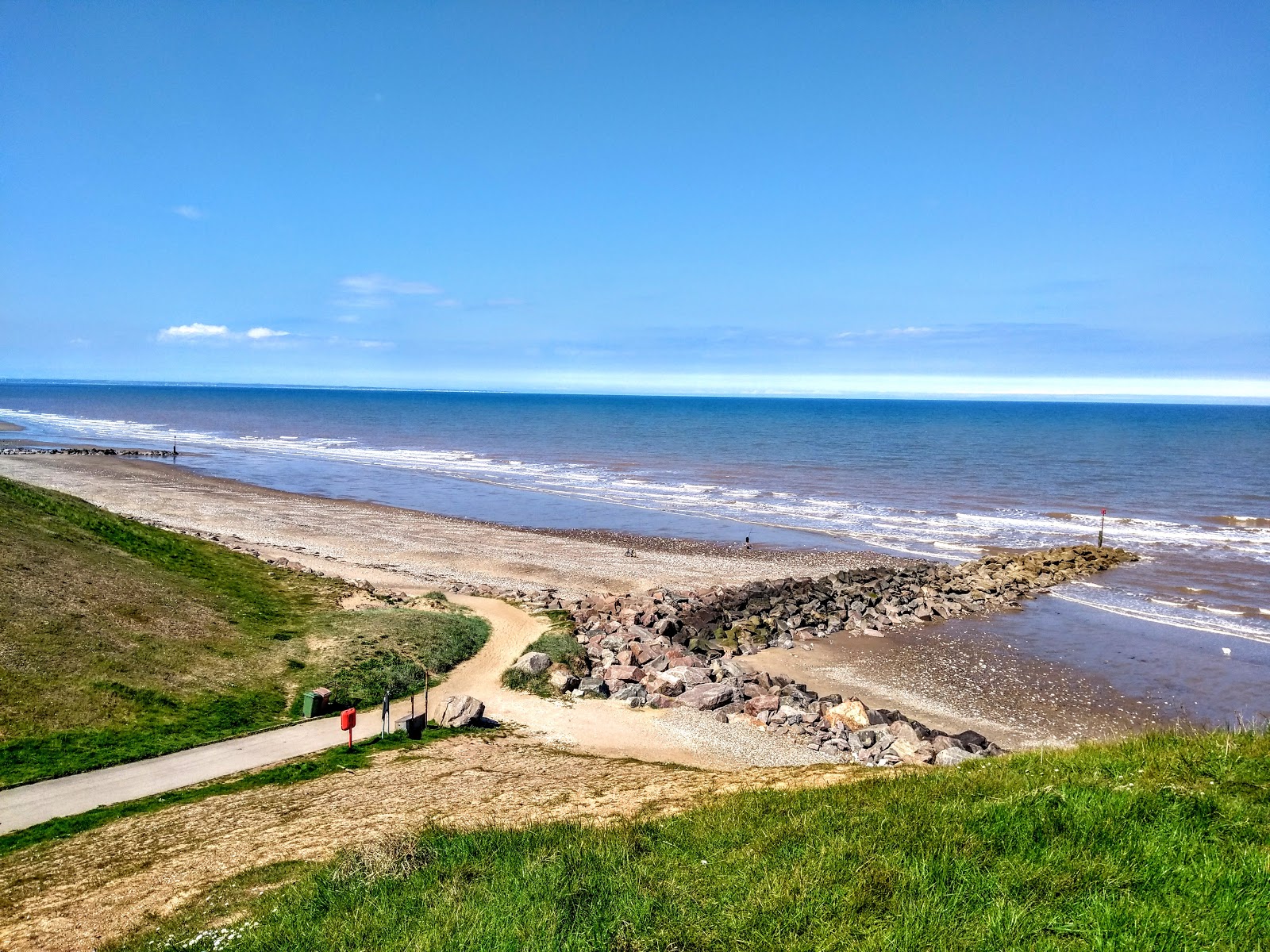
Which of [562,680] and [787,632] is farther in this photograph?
[787,632]

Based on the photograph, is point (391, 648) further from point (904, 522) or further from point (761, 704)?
point (904, 522)

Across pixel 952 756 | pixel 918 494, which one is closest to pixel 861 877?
pixel 952 756

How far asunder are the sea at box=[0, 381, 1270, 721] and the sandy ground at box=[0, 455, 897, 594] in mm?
3919

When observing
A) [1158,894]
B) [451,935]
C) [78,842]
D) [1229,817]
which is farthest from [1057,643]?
[78,842]

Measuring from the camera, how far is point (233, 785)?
15.3 metres

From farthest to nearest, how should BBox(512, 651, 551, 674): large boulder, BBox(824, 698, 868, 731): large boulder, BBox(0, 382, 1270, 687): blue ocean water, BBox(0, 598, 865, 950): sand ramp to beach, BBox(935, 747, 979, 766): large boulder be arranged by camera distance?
BBox(0, 382, 1270, 687): blue ocean water, BBox(512, 651, 551, 674): large boulder, BBox(824, 698, 868, 731): large boulder, BBox(935, 747, 979, 766): large boulder, BBox(0, 598, 865, 950): sand ramp to beach

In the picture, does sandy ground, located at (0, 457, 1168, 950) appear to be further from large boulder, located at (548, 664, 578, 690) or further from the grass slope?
the grass slope

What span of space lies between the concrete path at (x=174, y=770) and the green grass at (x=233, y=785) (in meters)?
0.34

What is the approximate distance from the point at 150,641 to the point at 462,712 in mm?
9810

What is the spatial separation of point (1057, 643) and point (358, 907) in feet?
93.5

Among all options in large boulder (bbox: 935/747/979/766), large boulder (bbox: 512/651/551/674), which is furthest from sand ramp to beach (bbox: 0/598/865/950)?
large boulder (bbox: 512/651/551/674)

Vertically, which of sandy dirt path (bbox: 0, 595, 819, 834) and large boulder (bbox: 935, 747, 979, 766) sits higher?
large boulder (bbox: 935, 747, 979, 766)

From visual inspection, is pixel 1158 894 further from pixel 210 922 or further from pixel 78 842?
pixel 78 842

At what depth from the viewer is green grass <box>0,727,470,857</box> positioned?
13102 millimetres
